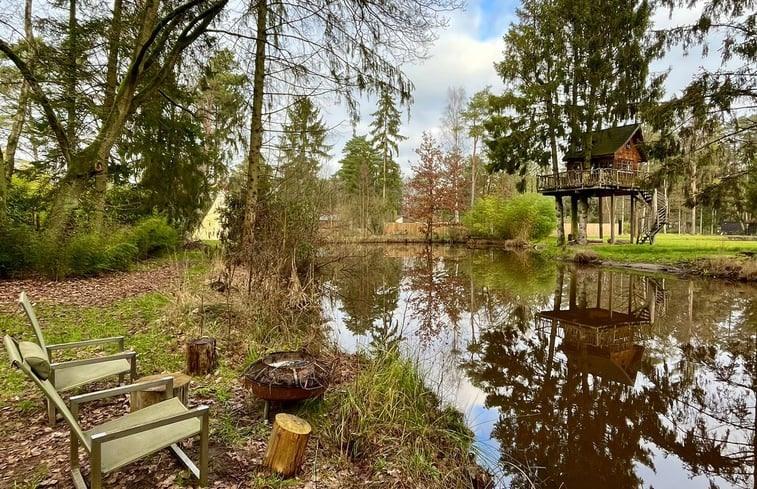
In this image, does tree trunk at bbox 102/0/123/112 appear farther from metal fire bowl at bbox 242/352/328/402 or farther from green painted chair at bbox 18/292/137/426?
metal fire bowl at bbox 242/352/328/402

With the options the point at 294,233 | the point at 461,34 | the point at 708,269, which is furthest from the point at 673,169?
the point at 294,233

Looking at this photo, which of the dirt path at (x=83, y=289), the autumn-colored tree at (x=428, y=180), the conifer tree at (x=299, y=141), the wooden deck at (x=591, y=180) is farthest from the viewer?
the autumn-colored tree at (x=428, y=180)

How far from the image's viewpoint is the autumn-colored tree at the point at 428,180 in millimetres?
25281

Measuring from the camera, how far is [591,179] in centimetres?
1734

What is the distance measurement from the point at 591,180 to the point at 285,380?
17964mm

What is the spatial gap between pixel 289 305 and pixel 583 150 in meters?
18.0

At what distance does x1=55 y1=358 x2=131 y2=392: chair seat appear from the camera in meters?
2.81

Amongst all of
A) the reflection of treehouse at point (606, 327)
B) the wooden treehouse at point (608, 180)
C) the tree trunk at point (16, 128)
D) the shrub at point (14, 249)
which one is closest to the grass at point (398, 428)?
the reflection of treehouse at point (606, 327)

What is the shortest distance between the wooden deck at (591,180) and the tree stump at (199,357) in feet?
57.5

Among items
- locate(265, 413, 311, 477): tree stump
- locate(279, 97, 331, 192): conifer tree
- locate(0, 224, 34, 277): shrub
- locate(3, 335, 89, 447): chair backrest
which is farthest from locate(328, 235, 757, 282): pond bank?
locate(3, 335, 89, 447): chair backrest

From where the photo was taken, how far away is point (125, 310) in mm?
5895

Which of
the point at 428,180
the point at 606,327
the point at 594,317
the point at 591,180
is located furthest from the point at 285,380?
the point at 428,180

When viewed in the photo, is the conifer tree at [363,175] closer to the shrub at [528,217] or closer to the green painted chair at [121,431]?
the shrub at [528,217]

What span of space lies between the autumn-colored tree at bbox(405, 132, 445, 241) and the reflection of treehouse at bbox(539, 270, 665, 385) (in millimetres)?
14852
